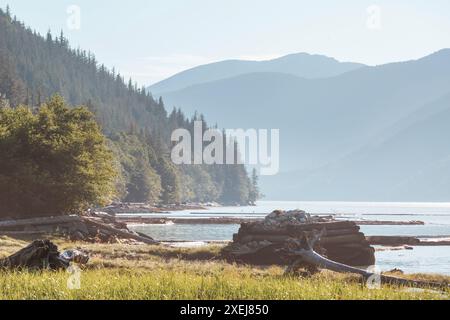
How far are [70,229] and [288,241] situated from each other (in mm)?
20153

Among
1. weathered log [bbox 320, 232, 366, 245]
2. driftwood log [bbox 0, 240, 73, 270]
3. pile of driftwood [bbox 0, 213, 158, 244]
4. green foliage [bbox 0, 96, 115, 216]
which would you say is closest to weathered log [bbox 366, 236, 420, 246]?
green foliage [bbox 0, 96, 115, 216]

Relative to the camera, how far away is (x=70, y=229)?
2239 inches

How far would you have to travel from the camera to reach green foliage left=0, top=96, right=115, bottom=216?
6175cm

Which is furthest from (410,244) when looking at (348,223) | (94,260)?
(94,260)

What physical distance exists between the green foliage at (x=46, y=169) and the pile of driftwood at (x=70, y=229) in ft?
16.0

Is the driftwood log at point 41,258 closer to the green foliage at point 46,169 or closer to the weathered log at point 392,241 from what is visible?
the green foliage at point 46,169

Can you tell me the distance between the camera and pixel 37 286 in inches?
755

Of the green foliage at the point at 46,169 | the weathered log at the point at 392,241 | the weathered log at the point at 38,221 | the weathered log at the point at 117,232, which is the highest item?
the green foliage at the point at 46,169

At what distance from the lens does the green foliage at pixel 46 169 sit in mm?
61750

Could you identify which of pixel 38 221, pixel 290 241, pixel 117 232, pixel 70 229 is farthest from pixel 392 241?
pixel 290 241

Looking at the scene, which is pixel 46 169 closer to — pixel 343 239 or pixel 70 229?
pixel 70 229

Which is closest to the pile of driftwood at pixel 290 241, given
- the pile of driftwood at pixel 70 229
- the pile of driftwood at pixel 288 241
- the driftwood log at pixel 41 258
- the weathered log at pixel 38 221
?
the pile of driftwood at pixel 288 241

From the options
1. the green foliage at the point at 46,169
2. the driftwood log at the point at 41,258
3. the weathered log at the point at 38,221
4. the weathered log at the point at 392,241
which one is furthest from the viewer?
the weathered log at the point at 392,241
